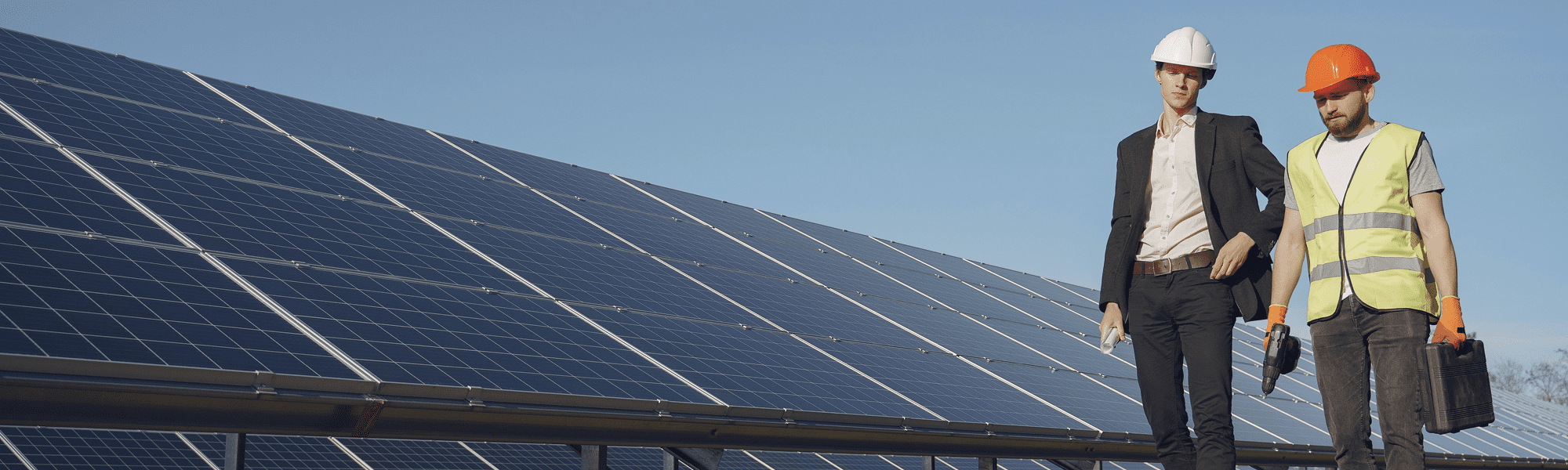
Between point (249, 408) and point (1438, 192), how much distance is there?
19.0 feet

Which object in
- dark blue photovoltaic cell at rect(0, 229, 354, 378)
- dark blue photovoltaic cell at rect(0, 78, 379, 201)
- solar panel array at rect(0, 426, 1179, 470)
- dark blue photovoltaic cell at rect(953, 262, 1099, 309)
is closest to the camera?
dark blue photovoltaic cell at rect(0, 229, 354, 378)

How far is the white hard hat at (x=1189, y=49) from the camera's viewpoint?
6570 millimetres

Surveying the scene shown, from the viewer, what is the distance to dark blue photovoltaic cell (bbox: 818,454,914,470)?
15977 millimetres

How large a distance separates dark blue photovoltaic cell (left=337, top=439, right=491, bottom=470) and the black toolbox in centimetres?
1107

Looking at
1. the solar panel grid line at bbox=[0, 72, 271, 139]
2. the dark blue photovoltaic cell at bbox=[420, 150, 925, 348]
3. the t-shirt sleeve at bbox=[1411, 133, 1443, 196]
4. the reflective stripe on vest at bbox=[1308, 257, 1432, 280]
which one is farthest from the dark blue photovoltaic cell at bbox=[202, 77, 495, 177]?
the t-shirt sleeve at bbox=[1411, 133, 1443, 196]

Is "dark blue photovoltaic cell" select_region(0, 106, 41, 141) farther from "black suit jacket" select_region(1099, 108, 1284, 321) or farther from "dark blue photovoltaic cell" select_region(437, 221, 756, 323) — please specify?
"black suit jacket" select_region(1099, 108, 1284, 321)

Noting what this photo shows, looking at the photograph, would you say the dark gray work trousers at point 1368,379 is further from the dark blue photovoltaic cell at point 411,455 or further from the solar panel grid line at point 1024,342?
the dark blue photovoltaic cell at point 411,455

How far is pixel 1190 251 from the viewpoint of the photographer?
6.62 meters

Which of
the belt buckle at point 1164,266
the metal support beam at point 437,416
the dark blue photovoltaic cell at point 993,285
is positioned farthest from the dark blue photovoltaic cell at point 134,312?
the dark blue photovoltaic cell at point 993,285

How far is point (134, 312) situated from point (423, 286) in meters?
2.54

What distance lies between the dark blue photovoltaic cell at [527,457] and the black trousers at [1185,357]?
968 centimetres

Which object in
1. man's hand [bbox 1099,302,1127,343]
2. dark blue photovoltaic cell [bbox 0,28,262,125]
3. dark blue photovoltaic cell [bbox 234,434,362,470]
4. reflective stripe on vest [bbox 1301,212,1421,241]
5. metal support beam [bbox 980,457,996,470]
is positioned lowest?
dark blue photovoltaic cell [bbox 234,434,362,470]

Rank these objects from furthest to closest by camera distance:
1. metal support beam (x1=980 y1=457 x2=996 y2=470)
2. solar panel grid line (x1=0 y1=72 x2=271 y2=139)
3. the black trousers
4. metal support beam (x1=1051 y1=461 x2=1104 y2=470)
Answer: metal support beam (x1=1051 y1=461 x2=1104 y2=470) < metal support beam (x1=980 y1=457 x2=996 y2=470) < solar panel grid line (x1=0 y1=72 x2=271 y2=139) < the black trousers

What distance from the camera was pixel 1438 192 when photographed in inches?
244
